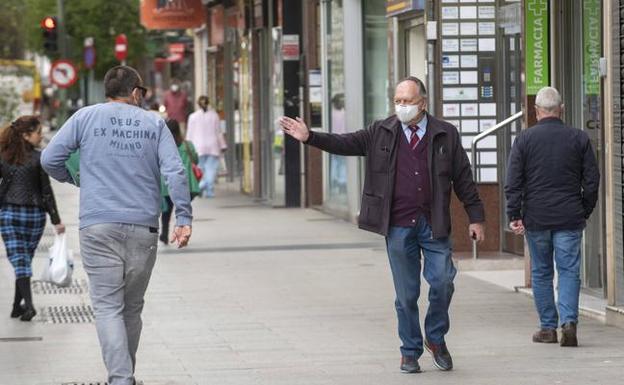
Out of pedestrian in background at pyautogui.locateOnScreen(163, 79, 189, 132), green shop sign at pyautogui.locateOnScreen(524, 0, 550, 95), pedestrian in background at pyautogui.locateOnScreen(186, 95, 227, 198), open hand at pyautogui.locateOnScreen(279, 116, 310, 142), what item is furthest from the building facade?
open hand at pyautogui.locateOnScreen(279, 116, 310, 142)

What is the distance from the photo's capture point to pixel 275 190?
83.0 ft

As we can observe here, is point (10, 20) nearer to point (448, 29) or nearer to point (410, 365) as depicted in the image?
point (448, 29)

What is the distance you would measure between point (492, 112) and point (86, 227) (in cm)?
820

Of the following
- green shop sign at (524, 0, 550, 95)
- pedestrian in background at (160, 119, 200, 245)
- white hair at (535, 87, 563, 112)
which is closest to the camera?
white hair at (535, 87, 563, 112)

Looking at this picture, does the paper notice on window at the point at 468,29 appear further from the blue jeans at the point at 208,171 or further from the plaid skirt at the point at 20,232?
the blue jeans at the point at 208,171

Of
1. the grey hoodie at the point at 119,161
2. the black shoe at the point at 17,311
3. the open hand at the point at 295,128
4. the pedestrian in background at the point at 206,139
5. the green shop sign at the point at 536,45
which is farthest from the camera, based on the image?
the pedestrian in background at the point at 206,139

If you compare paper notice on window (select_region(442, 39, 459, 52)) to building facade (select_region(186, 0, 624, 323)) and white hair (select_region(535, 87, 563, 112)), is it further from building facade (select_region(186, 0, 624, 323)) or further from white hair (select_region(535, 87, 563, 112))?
white hair (select_region(535, 87, 563, 112))

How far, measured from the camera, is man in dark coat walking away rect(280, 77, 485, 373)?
9.41 meters

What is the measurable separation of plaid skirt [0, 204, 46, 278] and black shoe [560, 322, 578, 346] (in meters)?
4.35

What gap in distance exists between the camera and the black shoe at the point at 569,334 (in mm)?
10398

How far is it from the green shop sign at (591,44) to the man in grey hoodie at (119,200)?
4858 millimetres

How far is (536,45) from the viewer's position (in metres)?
13.1

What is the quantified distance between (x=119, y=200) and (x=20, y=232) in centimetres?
429

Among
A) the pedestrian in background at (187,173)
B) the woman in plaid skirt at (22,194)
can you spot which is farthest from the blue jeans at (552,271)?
the pedestrian in background at (187,173)
